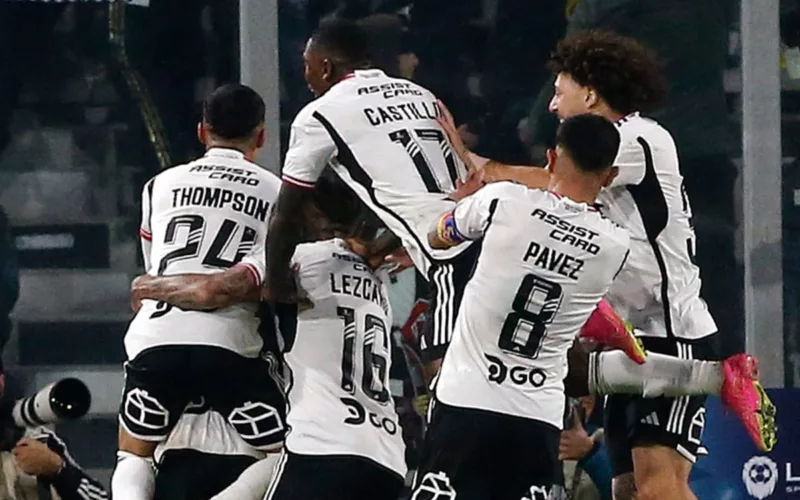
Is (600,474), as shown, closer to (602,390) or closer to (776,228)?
(602,390)

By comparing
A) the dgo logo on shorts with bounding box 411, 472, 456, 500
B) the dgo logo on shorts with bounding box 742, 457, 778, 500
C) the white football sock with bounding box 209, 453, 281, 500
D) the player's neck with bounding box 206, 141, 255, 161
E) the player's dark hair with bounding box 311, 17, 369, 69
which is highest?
the player's dark hair with bounding box 311, 17, 369, 69

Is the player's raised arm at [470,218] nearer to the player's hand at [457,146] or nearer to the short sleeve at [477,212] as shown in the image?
the short sleeve at [477,212]

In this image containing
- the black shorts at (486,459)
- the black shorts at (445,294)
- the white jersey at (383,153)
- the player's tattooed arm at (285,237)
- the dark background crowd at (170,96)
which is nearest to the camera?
the black shorts at (486,459)

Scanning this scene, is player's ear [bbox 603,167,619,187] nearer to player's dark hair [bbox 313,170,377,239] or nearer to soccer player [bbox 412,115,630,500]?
soccer player [bbox 412,115,630,500]

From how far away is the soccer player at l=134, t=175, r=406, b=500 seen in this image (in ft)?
14.0

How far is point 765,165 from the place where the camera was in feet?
23.0

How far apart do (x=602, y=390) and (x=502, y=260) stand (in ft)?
2.73

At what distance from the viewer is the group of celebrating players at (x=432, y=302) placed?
3951 mm

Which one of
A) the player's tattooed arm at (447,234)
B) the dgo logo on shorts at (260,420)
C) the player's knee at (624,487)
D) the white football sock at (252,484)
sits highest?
the player's tattooed arm at (447,234)

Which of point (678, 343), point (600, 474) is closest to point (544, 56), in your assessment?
point (600, 474)

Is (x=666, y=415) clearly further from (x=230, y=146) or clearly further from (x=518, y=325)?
(x=230, y=146)

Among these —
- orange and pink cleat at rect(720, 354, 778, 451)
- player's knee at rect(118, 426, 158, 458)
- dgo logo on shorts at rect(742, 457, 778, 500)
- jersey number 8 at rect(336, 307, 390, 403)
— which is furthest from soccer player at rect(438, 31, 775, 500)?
dgo logo on shorts at rect(742, 457, 778, 500)

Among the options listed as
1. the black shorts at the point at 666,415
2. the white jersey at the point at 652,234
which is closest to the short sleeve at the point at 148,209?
the white jersey at the point at 652,234

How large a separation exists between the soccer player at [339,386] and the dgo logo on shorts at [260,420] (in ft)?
1.24
